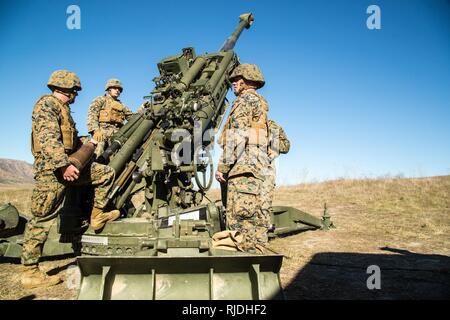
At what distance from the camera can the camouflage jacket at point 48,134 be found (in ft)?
12.2

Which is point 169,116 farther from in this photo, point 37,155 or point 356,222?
point 356,222

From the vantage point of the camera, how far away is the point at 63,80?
4070 millimetres

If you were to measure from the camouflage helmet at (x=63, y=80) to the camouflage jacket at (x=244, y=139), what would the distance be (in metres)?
1.88

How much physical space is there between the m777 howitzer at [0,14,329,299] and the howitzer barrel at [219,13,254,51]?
32cm

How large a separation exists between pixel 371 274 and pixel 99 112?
5.28 metres

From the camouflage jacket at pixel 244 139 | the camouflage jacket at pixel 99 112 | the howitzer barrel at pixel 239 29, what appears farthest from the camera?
the howitzer barrel at pixel 239 29

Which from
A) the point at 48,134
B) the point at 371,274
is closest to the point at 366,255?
the point at 371,274

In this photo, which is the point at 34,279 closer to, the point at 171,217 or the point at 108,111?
the point at 171,217

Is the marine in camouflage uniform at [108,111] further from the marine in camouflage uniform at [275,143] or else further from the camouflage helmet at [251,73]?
the camouflage helmet at [251,73]

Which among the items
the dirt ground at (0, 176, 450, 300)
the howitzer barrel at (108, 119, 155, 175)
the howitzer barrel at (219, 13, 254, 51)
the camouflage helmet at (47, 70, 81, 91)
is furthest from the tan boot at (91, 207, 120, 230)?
the howitzer barrel at (219, 13, 254, 51)

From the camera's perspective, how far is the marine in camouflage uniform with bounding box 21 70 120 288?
148 inches

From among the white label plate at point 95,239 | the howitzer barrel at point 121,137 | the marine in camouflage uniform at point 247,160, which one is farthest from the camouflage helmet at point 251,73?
the white label plate at point 95,239

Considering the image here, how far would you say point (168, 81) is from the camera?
633 centimetres
